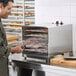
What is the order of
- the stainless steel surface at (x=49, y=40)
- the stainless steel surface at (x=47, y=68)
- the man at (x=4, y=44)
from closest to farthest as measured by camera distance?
the man at (x=4, y=44) → the stainless steel surface at (x=47, y=68) → the stainless steel surface at (x=49, y=40)

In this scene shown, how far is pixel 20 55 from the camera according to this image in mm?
2381

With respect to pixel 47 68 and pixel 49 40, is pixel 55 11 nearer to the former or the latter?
pixel 49 40

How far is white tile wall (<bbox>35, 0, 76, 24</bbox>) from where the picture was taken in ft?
8.53

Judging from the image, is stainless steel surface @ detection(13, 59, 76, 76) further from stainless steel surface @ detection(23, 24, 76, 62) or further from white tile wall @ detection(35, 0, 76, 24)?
white tile wall @ detection(35, 0, 76, 24)

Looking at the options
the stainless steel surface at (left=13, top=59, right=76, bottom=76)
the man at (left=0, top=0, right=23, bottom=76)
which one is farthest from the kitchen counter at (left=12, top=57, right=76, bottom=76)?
the man at (left=0, top=0, right=23, bottom=76)

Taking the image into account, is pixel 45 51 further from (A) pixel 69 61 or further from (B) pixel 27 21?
(B) pixel 27 21

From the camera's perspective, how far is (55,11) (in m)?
2.73

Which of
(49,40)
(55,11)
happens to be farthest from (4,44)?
(55,11)

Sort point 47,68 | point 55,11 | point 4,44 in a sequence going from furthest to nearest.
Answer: point 55,11 → point 47,68 → point 4,44

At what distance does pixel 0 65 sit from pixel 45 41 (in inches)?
20.5

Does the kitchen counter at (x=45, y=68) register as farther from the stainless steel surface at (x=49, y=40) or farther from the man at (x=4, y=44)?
the man at (x=4, y=44)

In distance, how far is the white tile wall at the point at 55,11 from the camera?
2600 millimetres

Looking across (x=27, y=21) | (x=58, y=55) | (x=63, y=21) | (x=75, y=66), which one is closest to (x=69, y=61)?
(x=75, y=66)

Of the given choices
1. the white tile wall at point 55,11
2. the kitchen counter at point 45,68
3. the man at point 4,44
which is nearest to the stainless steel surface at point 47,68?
the kitchen counter at point 45,68
